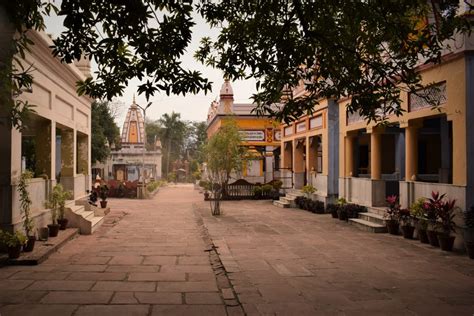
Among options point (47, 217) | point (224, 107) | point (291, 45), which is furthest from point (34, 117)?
point (224, 107)

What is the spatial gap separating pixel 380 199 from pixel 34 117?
965 cm

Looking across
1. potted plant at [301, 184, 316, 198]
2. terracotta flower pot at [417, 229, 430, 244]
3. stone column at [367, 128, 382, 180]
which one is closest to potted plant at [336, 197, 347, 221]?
stone column at [367, 128, 382, 180]

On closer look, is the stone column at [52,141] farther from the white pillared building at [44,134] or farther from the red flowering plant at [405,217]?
the red flowering plant at [405,217]

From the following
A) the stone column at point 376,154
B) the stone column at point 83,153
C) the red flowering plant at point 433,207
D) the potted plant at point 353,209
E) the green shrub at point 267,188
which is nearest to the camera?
the red flowering plant at point 433,207

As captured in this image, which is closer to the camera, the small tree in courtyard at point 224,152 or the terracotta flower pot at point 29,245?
the terracotta flower pot at point 29,245

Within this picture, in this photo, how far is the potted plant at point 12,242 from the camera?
750 cm

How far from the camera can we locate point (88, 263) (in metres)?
7.86

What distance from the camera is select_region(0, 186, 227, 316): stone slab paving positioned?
17.0 feet

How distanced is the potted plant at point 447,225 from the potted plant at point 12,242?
805 cm

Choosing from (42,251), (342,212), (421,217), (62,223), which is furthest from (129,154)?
(421,217)

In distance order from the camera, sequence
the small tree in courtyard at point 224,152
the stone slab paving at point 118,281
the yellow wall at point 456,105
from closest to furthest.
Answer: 1. the stone slab paving at point 118,281
2. the yellow wall at point 456,105
3. the small tree in courtyard at point 224,152

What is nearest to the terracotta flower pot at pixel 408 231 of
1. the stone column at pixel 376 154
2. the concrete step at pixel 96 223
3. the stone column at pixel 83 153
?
the stone column at pixel 376 154

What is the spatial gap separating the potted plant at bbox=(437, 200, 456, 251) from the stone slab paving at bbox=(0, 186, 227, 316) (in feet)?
15.8

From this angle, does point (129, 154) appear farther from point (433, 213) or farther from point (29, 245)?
point (433, 213)
